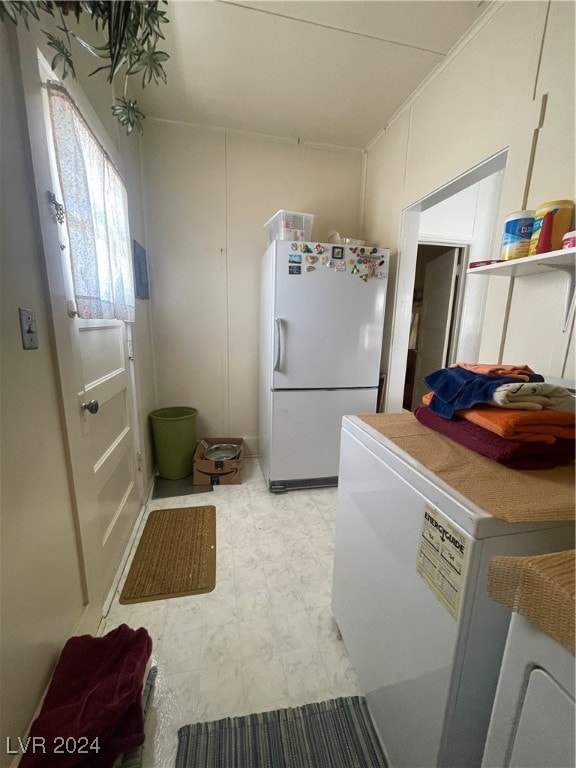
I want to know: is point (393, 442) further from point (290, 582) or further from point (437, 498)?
point (290, 582)

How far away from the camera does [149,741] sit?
3.12 feet

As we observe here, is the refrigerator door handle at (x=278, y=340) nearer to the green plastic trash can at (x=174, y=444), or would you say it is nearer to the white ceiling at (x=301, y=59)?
the green plastic trash can at (x=174, y=444)

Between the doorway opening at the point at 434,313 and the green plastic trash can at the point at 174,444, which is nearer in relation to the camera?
the green plastic trash can at the point at 174,444

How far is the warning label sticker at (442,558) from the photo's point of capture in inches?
22.8

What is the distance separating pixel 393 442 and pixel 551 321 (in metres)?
0.87

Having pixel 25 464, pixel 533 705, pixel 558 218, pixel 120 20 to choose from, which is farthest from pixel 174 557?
pixel 558 218

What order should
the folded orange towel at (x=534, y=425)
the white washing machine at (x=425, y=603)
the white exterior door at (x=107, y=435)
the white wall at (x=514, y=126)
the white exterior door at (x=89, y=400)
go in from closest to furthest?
the white washing machine at (x=425, y=603), the folded orange towel at (x=534, y=425), the white exterior door at (x=89, y=400), the white wall at (x=514, y=126), the white exterior door at (x=107, y=435)

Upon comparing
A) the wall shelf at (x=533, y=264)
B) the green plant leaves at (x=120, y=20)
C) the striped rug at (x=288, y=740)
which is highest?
the green plant leaves at (x=120, y=20)

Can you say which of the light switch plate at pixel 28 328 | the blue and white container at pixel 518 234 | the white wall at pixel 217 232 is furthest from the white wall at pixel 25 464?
the blue and white container at pixel 518 234

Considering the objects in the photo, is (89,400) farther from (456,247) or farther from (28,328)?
(456,247)

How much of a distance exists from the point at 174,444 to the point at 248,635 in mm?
1435

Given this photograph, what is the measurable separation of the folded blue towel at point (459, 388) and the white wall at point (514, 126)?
0.43 m

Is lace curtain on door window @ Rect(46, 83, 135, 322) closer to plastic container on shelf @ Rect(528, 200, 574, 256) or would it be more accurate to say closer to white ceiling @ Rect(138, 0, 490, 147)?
white ceiling @ Rect(138, 0, 490, 147)

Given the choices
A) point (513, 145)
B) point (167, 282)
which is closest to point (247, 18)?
point (513, 145)
